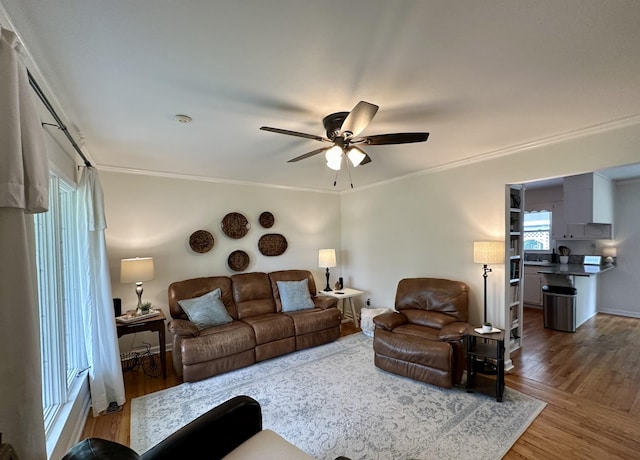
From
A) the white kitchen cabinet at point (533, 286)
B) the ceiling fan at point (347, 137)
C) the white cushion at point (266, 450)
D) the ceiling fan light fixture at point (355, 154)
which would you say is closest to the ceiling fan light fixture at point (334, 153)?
the ceiling fan at point (347, 137)

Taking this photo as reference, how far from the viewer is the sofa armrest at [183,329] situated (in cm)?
310

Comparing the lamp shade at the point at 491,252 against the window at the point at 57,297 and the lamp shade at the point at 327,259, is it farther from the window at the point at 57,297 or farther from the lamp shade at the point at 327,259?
the window at the point at 57,297

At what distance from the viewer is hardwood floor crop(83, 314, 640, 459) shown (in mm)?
2070

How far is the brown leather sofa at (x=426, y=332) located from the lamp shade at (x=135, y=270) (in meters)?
2.74

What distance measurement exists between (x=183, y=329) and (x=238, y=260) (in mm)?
1504

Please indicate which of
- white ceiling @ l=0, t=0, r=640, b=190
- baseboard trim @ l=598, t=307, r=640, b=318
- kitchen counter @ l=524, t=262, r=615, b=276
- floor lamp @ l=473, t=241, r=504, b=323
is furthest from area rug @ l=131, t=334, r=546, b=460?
baseboard trim @ l=598, t=307, r=640, b=318

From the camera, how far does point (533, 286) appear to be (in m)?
6.00

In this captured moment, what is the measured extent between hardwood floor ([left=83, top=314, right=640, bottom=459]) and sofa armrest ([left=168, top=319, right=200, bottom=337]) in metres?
0.51

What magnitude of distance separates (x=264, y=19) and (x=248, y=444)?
221 centimetres

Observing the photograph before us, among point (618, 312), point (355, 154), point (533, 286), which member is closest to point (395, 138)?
point (355, 154)

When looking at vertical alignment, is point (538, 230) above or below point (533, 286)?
above

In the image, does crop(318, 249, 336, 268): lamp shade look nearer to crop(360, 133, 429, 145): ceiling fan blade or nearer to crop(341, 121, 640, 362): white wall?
crop(341, 121, 640, 362): white wall

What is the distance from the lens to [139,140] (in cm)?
288

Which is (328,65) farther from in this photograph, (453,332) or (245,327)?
(245,327)
